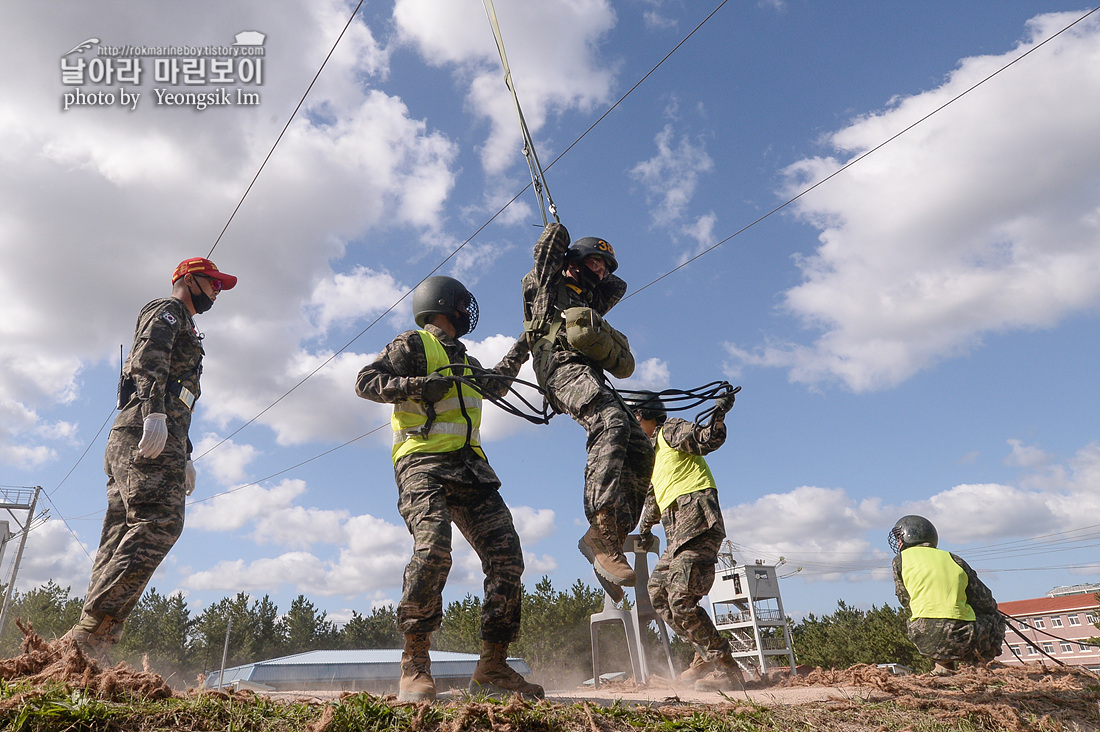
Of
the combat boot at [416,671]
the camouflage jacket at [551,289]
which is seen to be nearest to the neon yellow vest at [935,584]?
the camouflage jacket at [551,289]

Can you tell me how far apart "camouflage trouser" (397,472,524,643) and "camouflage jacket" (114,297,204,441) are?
195 cm

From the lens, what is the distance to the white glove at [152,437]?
4.36 meters

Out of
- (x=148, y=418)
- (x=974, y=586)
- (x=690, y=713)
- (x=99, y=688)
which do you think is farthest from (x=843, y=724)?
(x=148, y=418)

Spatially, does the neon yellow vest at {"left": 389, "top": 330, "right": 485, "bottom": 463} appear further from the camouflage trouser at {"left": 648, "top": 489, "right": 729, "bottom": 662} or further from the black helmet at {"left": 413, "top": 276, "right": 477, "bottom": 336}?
the camouflage trouser at {"left": 648, "top": 489, "right": 729, "bottom": 662}

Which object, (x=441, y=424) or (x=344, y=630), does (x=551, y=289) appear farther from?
(x=344, y=630)

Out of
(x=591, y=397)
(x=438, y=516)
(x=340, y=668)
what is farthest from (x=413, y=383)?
(x=340, y=668)

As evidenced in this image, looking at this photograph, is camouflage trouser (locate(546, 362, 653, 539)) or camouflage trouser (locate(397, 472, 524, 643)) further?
camouflage trouser (locate(546, 362, 653, 539))

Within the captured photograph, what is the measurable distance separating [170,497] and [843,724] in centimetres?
427

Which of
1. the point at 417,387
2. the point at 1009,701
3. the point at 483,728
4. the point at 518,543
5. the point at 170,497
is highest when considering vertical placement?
the point at 417,387

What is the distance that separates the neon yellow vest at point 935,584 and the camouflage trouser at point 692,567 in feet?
6.93

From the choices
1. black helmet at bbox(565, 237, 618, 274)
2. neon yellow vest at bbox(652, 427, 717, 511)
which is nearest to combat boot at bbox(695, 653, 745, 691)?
neon yellow vest at bbox(652, 427, 717, 511)

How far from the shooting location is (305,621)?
126 feet

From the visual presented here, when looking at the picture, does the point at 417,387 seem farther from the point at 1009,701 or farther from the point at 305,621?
the point at 305,621

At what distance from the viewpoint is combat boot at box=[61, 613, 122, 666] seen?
3.79 m
